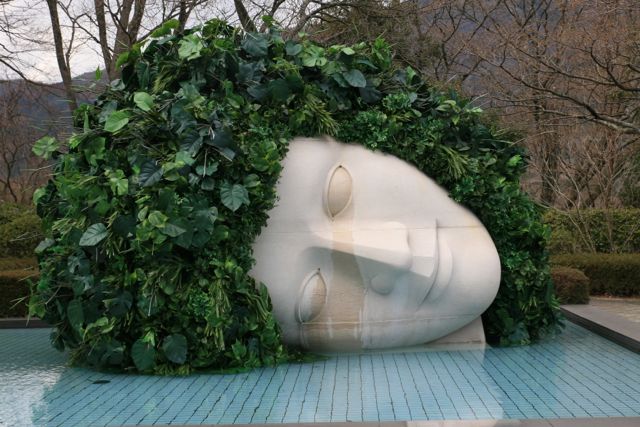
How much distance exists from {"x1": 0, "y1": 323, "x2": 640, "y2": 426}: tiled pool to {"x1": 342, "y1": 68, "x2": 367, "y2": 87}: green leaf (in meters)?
2.60

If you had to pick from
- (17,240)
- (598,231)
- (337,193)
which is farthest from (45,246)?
(598,231)

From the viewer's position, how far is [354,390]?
6.15 metres

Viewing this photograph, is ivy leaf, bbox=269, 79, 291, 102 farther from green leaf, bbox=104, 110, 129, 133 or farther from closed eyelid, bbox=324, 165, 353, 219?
green leaf, bbox=104, 110, 129, 133

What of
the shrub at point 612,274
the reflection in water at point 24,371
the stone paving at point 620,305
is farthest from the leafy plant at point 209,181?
the shrub at point 612,274

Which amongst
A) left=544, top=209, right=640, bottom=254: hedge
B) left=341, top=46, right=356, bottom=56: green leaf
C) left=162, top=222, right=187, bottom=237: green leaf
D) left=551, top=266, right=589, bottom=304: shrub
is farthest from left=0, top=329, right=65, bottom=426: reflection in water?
left=544, top=209, right=640, bottom=254: hedge

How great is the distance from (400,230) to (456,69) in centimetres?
1683

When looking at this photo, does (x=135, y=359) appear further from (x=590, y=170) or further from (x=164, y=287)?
(x=590, y=170)

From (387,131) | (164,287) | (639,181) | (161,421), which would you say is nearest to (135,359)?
(164,287)

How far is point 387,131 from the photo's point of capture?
7.47 meters

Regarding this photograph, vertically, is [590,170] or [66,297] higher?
[590,170]

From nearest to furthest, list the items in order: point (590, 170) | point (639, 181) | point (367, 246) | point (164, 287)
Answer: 1. point (164, 287)
2. point (367, 246)
3. point (590, 170)
4. point (639, 181)

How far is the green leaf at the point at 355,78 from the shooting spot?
7391mm

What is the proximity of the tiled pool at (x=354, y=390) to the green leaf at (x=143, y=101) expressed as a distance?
2.38 m

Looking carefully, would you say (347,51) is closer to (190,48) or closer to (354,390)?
(190,48)
